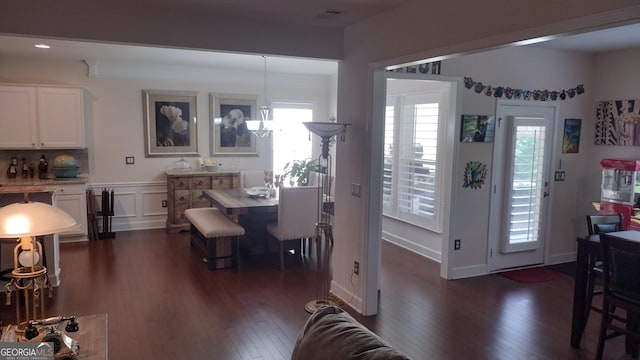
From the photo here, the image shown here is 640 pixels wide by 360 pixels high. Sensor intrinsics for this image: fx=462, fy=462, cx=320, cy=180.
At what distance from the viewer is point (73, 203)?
638 centimetres

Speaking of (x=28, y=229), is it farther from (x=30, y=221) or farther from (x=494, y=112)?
(x=494, y=112)

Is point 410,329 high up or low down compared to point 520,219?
down

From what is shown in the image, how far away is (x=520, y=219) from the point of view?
551cm

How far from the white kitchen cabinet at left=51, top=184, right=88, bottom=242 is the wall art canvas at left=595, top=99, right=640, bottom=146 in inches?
270

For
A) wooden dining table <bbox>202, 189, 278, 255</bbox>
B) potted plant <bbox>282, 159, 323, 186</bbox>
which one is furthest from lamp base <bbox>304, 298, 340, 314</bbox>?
potted plant <bbox>282, 159, 323, 186</bbox>

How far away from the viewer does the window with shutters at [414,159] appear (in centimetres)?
583

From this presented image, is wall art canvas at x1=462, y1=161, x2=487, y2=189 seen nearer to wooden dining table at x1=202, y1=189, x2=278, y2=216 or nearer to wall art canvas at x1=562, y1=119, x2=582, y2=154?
wall art canvas at x1=562, y1=119, x2=582, y2=154

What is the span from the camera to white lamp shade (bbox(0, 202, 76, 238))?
6.73ft

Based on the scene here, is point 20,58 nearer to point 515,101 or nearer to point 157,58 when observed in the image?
point 157,58

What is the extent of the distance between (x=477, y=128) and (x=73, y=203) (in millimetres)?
5377

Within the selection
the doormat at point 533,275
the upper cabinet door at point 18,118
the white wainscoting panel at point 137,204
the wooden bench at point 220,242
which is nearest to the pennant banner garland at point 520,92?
the doormat at point 533,275

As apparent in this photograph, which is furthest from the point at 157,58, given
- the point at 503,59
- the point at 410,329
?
the point at 410,329

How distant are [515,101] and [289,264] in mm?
3278

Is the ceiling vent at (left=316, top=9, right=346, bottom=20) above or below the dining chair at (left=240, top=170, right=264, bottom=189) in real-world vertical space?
above
